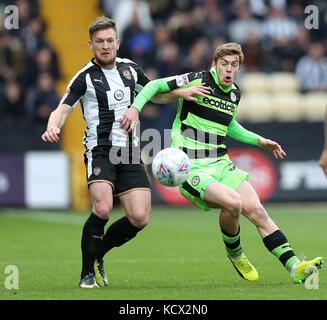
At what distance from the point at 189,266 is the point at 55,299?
2788mm

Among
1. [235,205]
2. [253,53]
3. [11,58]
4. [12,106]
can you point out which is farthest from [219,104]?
[253,53]

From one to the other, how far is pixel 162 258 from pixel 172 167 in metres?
2.91

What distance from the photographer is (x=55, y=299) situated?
680cm

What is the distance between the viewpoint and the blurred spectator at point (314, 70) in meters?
19.9

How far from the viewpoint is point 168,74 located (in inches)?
736

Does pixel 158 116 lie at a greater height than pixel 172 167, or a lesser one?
greater

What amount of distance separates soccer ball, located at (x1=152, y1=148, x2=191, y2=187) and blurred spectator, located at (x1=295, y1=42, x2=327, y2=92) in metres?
12.7

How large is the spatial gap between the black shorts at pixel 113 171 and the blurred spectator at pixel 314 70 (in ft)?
41.2

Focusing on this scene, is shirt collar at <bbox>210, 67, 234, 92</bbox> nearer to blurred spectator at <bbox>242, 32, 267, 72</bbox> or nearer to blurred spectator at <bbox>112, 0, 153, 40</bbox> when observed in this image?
blurred spectator at <bbox>242, 32, 267, 72</bbox>

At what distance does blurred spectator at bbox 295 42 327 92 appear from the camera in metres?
19.9

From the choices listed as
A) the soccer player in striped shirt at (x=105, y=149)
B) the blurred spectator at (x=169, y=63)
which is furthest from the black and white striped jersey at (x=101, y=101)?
the blurred spectator at (x=169, y=63)

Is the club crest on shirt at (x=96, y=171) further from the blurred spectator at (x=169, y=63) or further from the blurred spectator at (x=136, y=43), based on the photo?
the blurred spectator at (x=136, y=43)

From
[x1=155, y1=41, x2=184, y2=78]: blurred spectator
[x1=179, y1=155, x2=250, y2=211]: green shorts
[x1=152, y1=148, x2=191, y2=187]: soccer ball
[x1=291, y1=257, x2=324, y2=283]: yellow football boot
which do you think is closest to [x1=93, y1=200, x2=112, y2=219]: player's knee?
[x1=152, y1=148, x2=191, y2=187]: soccer ball

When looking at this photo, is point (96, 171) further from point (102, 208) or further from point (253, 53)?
point (253, 53)
